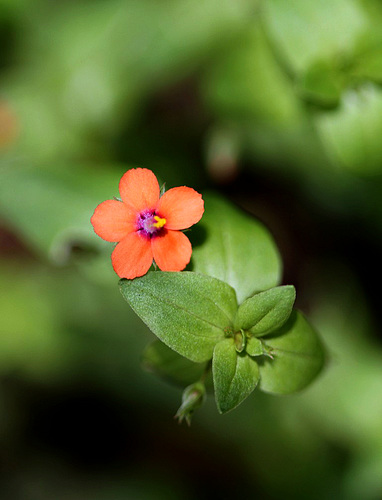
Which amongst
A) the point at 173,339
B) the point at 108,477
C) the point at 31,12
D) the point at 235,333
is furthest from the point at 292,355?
the point at 31,12

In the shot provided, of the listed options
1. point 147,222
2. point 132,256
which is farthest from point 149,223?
point 132,256

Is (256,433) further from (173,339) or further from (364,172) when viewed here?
(173,339)

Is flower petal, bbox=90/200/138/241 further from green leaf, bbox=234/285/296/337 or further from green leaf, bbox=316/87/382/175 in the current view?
green leaf, bbox=316/87/382/175

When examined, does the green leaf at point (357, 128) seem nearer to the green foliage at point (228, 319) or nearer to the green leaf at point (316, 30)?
the green leaf at point (316, 30)

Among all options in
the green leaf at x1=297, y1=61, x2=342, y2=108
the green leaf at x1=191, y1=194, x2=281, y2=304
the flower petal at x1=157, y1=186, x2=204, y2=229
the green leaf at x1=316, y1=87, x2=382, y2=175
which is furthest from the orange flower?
the green leaf at x1=316, y1=87, x2=382, y2=175

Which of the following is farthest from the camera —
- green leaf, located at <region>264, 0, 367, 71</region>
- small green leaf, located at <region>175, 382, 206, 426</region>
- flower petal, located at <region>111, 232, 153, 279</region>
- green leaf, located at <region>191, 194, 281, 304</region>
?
green leaf, located at <region>264, 0, 367, 71</region>

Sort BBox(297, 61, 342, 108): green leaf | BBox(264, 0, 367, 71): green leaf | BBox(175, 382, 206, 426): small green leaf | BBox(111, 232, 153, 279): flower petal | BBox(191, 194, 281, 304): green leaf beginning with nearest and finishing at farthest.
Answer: BBox(111, 232, 153, 279): flower petal → BBox(175, 382, 206, 426): small green leaf → BBox(191, 194, 281, 304): green leaf → BBox(297, 61, 342, 108): green leaf → BBox(264, 0, 367, 71): green leaf

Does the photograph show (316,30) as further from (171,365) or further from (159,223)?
(171,365)
